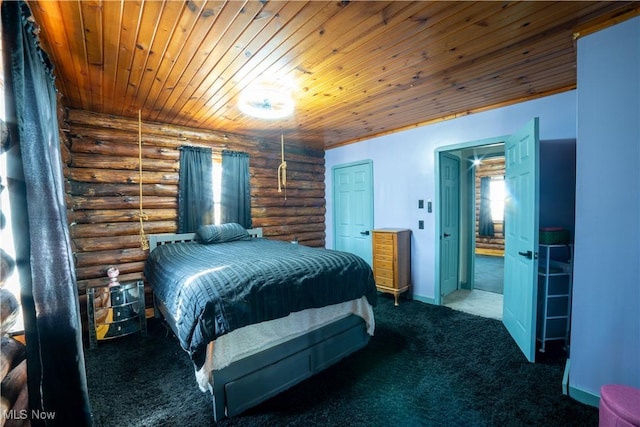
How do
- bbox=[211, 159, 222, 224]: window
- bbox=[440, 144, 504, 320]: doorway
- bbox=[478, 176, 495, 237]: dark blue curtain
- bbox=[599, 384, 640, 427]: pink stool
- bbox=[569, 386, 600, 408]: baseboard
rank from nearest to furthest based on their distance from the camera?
bbox=[599, 384, 640, 427]: pink stool
bbox=[569, 386, 600, 408]: baseboard
bbox=[440, 144, 504, 320]: doorway
bbox=[211, 159, 222, 224]: window
bbox=[478, 176, 495, 237]: dark blue curtain

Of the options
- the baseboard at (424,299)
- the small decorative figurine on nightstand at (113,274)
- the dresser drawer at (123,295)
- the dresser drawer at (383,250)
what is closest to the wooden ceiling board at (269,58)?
the small decorative figurine on nightstand at (113,274)

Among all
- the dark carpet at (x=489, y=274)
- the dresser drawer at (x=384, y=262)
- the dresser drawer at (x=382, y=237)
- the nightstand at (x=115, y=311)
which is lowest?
the dark carpet at (x=489, y=274)

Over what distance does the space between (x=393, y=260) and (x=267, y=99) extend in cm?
266

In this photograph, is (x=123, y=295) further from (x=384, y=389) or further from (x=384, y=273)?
(x=384, y=273)

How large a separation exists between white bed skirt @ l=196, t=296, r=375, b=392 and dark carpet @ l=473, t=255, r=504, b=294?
134 inches

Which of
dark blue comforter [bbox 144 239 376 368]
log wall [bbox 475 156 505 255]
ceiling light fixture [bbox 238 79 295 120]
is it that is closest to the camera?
dark blue comforter [bbox 144 239 376 368]

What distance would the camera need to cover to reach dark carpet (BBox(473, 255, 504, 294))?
4.75 meters

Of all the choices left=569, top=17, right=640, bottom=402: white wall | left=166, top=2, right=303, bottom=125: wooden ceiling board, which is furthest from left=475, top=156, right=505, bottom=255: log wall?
left=166, top=2, right=303, bottom=125: wooden ceiling board

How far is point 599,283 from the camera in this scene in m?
1.87

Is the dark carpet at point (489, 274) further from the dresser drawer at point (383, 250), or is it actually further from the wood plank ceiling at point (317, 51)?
the wood plank ceiling at point (317, 51)

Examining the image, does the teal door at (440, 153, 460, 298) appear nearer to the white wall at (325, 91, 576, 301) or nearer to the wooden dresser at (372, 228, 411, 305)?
the white wall at (325, 91, 576, 301)

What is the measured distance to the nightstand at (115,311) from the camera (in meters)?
2.88

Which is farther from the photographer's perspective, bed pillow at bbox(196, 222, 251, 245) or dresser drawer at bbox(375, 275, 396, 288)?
dresser drawer at bbox(375, 275, 396, 288)

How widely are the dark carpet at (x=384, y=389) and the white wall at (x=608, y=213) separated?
41cm
